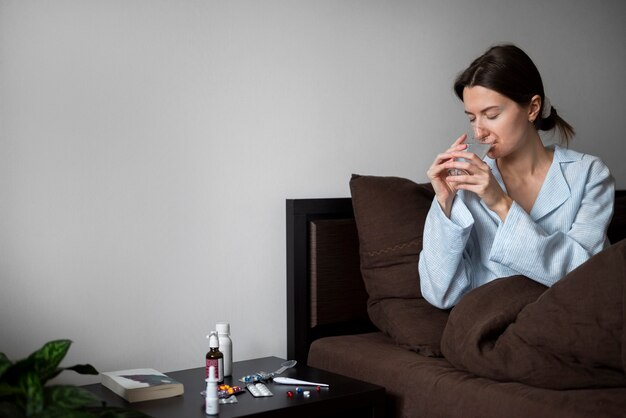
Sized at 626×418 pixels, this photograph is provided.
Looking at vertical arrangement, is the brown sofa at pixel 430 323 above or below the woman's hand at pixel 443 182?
below

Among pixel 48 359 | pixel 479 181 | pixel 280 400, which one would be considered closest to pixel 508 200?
pixel 479 181

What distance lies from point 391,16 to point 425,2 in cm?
17

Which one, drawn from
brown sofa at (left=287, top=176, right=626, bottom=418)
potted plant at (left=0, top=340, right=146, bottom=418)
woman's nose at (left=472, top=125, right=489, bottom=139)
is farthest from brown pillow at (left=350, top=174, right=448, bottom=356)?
potted plant at (left=0, top=340, right=146, bottom=418)

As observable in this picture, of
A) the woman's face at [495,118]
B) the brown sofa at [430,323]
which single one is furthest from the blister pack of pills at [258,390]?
the woman's face at [495,118]

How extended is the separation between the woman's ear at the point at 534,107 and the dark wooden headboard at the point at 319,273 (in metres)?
0.62

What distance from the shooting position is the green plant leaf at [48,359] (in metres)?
1.11

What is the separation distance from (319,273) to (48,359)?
1163 mm

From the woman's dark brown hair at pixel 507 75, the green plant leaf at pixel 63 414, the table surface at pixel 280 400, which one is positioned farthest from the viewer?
the woman's dark brown hair at pixel 507 75

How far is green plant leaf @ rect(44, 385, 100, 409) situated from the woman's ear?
1.41 m

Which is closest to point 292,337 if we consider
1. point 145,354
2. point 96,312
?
point 145,354

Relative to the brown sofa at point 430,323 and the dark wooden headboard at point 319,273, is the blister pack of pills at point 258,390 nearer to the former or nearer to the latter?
the brown sofa at point 430,323

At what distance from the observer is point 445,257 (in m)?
1.91

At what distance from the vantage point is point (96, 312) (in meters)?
1.91

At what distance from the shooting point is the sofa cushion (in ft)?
4.84
